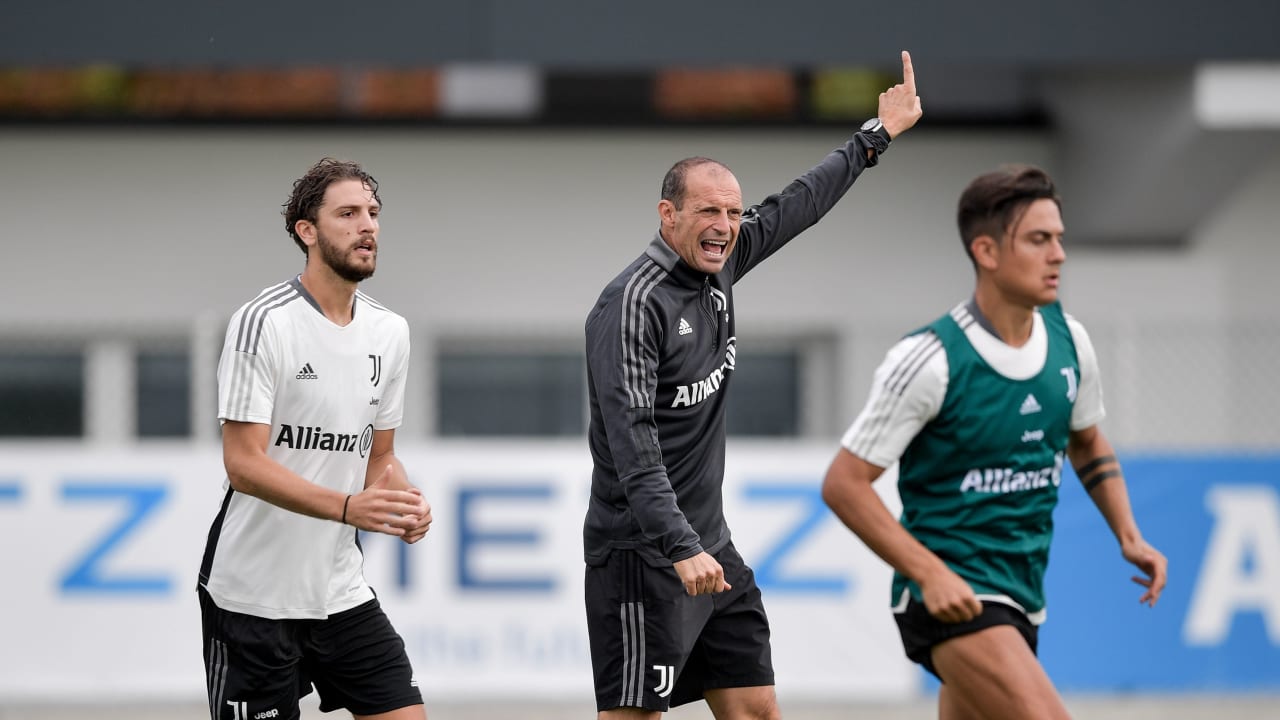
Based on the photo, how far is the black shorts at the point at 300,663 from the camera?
181 inches

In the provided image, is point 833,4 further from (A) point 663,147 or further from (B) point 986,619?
(B) point 986,619

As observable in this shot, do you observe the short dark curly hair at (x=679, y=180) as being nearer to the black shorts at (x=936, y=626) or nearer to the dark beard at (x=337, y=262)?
the dark beard at (x=337, y=262)

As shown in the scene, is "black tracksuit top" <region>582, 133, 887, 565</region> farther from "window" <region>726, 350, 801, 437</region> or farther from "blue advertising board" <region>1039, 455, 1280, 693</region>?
"window" <region>726, 350, 801, 437</region>

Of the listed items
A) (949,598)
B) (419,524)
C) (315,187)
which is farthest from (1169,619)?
(315,187)

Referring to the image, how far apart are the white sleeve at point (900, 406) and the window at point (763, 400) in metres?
6.94

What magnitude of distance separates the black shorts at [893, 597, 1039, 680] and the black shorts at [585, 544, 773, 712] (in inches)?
18.0

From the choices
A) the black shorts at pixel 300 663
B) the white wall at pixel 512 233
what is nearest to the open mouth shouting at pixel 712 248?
the black shorts at pixel 300 663

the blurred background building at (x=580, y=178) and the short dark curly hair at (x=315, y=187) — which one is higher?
the blurred background building at (x=580, y=178)

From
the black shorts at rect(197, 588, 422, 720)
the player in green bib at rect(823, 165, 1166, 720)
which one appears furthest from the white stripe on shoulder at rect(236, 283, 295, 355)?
the player in green bib at rect(823, 165, 1166, 720)

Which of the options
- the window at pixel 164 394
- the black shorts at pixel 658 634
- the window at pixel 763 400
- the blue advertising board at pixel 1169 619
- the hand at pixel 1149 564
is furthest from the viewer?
the window at pixel 763 400

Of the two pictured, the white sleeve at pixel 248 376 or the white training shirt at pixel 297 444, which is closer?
the white sleeve at pixel 248 376

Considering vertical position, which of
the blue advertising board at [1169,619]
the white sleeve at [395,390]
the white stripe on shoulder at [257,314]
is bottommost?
the blue advertising board at [1169,619]

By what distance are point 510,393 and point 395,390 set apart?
659 cm

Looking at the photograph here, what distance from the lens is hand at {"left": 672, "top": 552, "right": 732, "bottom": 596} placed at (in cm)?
426
